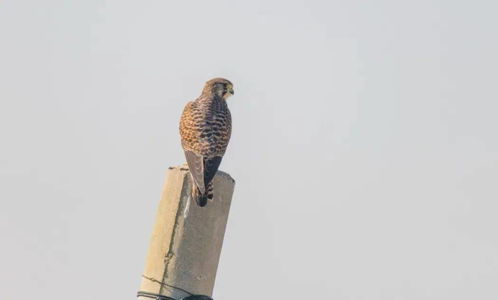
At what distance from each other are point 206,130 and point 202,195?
185 inches

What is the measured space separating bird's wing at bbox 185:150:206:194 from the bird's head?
377 cm

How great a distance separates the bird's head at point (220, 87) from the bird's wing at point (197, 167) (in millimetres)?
3774

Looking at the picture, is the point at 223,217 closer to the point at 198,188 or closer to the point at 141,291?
the point at 198,188

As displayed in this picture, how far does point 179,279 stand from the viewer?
7457 millimetres

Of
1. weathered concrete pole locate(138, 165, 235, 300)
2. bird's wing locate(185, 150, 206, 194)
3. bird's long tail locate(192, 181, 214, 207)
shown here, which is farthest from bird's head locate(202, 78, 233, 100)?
weathered concrete pole locate(138, 165, 235, 300)

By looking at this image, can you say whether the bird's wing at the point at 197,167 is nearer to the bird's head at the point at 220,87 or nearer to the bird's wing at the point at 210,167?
the bird's wing at the point at 210,167

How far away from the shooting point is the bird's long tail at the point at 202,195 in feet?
24.5

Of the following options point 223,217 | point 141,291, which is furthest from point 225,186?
point 141,291

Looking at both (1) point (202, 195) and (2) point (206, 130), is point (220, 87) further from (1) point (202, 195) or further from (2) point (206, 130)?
(1) point (202, 195)

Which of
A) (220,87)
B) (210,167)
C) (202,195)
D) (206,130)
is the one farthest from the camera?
(220,87)

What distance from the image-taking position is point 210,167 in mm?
9914

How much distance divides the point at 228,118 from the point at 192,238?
5.68m

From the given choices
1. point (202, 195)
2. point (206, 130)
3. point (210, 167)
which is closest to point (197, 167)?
point (210, 167)

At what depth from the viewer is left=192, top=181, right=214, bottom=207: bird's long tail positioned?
24.5ft
